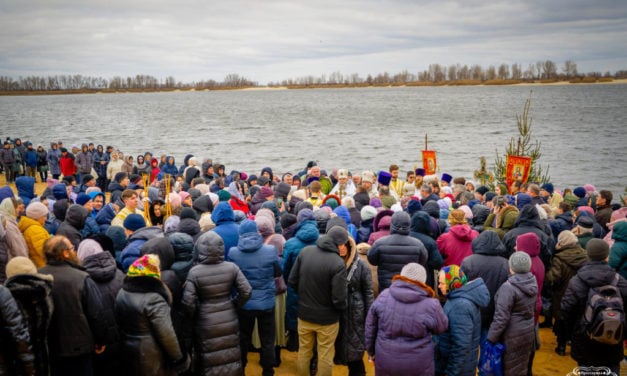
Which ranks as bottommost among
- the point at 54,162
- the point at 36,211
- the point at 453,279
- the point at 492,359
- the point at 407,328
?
the point at 492,359

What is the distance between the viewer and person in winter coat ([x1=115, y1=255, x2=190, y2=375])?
4.29m

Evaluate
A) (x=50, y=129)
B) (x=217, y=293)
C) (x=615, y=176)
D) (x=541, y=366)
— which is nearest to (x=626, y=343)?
(x=541, y=366)

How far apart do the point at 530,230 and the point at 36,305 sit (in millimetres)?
5766

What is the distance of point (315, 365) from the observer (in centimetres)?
598

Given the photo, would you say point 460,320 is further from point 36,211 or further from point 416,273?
point 36,211

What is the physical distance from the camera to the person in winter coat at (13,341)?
377 centimetres

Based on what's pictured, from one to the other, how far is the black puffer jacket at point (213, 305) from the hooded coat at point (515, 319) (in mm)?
2614

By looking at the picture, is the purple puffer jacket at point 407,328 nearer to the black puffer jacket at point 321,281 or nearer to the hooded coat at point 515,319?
the black puffer jacket at point 321,281

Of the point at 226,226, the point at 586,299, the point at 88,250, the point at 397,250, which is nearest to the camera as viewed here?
the point at 88,250

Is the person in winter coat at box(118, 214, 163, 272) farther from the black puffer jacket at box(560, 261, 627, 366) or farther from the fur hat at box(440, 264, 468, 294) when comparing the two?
the black puffer jacket at box(560, 261, 627, 366)

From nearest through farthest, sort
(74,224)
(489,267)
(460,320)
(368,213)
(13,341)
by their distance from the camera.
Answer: (13,341) < (460,320) < (489,267) < (74,224) < (368,213)

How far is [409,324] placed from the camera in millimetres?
4238

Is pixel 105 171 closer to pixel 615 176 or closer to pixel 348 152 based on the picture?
→ pixel 348 152

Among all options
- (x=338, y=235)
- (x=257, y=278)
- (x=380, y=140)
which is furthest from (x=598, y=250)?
(x=380, y=140)
